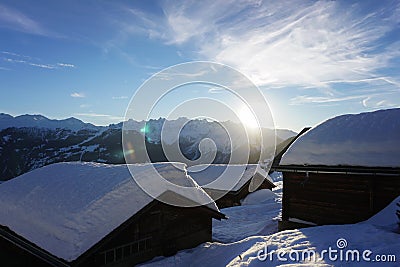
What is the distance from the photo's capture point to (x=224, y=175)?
32.2 metres

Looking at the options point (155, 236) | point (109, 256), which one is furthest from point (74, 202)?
point (155, 236)

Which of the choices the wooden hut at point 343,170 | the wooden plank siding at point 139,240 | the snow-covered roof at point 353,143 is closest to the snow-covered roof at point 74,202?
the wooden plank siding at point 139,240

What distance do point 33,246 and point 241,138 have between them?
232 ft

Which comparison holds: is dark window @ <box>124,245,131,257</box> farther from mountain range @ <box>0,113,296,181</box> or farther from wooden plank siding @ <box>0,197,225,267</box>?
mountain range @ <box>0,113,296,181</box>

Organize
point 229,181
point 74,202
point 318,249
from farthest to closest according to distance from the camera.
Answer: point 229,181
point 74,202
point 318,249

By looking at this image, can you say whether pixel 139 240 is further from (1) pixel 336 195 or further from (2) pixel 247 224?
(2) pixel 247 224

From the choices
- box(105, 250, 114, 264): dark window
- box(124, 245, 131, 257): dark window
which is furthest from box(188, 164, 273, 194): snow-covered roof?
box(105, 250, 114, 264): dark window

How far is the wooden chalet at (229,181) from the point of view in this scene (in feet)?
94.2

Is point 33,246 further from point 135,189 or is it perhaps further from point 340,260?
point 340,260

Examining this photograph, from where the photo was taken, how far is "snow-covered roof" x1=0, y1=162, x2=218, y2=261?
802 centimetres

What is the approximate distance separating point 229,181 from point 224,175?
1665 millimetres

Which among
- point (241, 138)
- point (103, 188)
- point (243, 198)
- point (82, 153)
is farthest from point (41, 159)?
point (103, 188)

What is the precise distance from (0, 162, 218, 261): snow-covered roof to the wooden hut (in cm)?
409

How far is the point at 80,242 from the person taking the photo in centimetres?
768
